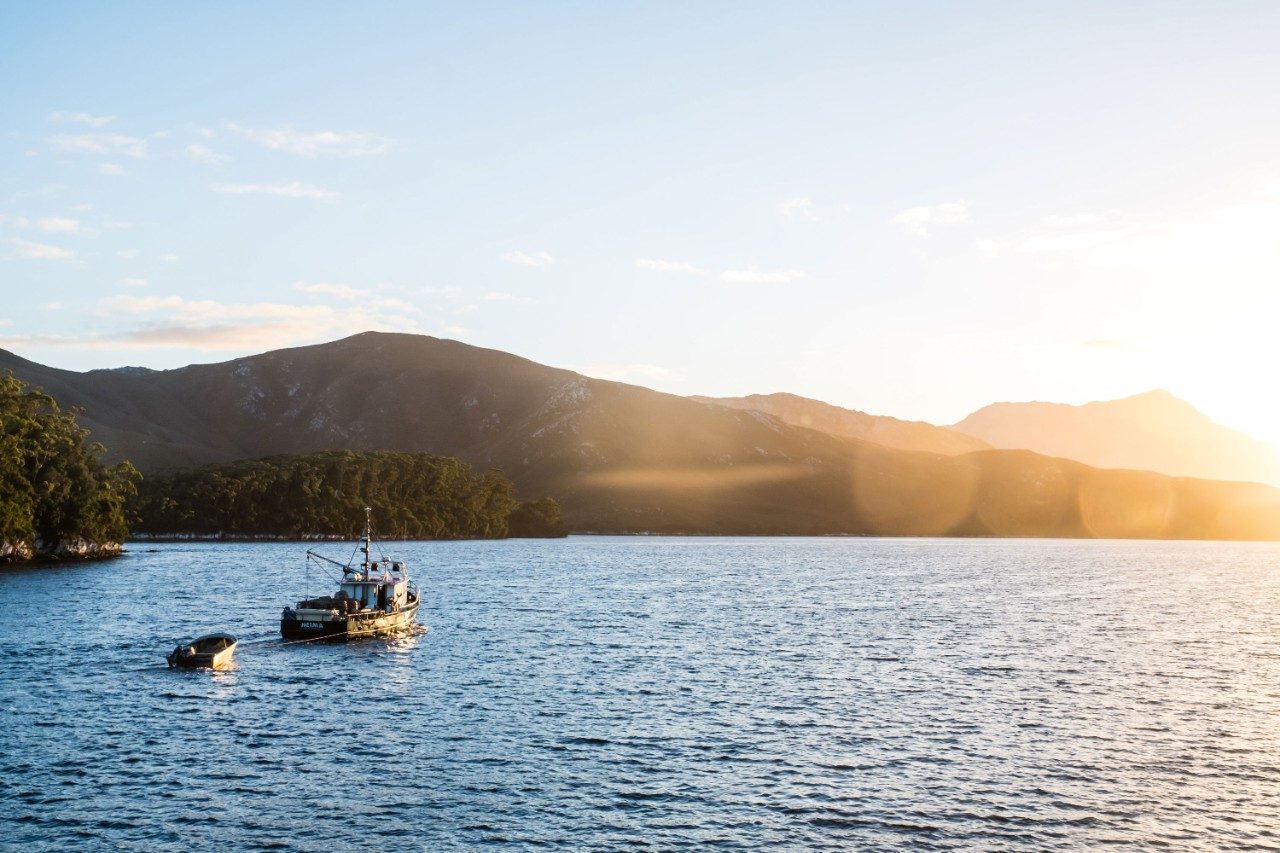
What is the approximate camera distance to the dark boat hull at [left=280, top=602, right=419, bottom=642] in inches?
4065

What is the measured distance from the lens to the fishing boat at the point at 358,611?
103250 mm

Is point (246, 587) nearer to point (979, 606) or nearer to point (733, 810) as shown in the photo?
point (979, 606)

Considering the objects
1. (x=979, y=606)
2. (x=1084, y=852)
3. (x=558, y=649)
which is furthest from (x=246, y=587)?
(x=1084, y=852)

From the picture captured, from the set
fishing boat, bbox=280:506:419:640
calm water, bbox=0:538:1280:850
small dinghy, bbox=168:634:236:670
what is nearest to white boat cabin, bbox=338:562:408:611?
fishing boat, bbox=280:506:419:640

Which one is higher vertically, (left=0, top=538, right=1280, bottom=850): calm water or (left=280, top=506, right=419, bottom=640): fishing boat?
(left=280, top=506, right=419, bottom=640): fishing boat

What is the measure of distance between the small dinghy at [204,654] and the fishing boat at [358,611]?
14.5 m

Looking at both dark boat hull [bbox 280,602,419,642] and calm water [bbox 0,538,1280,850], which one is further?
dark boat hull [bbox 280,602,419,642]

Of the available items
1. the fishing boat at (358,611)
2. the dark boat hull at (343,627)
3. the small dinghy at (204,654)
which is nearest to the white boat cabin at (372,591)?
the fishing boat at (358,611)

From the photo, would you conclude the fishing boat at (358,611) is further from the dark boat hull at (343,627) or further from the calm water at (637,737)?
the calm water at (637,737)

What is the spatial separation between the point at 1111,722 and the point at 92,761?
58381mm

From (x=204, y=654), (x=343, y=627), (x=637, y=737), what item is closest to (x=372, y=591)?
(x=343, y=627)

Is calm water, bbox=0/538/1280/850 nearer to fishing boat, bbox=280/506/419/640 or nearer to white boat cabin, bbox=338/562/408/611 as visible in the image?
fishing boat, bbox=280/506/419/640

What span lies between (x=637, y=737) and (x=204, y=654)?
40004 millimetres

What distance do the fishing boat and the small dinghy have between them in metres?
14.5
